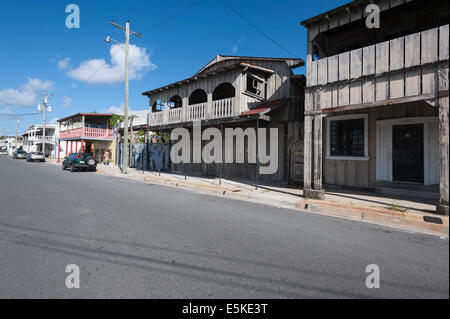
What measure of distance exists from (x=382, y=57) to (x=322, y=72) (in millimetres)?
1693

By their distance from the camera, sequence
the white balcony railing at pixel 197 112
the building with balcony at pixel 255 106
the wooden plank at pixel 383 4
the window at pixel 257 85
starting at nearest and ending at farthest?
the wooden plank at pixel 383 4 → the building with balcony at pixel 255 106 → the window at pixel 257 85 → the white balcony railing at pixel 197 112

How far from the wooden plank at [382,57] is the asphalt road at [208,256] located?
4.51 m

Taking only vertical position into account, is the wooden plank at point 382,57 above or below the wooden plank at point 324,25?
below

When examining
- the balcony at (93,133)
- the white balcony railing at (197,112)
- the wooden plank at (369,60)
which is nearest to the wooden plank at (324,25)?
the wooden plank at (369,60)

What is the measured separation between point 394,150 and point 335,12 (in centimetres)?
523

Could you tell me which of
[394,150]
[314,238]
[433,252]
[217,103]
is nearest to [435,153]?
[394,150]

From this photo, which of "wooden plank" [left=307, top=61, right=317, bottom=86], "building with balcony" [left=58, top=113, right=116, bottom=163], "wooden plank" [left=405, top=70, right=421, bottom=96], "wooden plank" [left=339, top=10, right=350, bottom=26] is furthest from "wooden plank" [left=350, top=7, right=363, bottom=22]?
"building with balcony" [left=58, top=113, right=116, bottom=163]

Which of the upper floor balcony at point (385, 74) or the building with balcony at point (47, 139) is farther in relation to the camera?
the building with balcony at point (47, 139)

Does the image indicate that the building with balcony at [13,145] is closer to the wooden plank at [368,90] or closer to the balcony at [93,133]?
the balcony at [93,133]

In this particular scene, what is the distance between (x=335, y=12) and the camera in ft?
25.1

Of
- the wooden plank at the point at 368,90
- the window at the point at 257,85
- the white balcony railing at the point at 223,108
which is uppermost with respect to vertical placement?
the window at the point at 257,85

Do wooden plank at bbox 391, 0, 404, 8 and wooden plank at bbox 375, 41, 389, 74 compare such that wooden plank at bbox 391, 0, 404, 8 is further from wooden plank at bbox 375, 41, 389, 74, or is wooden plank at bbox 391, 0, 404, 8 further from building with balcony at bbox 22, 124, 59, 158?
building with balcony at bbox 22, 124, 59, 158

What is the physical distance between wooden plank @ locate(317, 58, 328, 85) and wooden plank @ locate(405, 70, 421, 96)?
7.19 ft

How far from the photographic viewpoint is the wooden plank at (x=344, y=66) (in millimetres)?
7406
